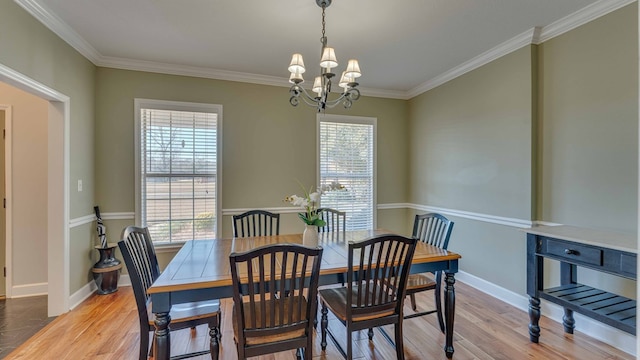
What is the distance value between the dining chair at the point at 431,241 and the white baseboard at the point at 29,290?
3721 mm

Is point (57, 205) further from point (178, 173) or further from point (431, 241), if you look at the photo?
point (431, 241)

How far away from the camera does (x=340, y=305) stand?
2000 millimetres

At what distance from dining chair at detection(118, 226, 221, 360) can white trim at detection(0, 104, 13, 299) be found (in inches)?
86.3

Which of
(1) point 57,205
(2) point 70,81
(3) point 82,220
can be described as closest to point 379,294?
(1) point 57,205

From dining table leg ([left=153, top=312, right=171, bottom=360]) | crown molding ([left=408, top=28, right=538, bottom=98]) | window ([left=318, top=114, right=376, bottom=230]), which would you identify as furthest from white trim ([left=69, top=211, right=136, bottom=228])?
crown molding ([left=408, top=28, right=538, bottom=98])

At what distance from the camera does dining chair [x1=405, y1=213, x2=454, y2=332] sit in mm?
2377

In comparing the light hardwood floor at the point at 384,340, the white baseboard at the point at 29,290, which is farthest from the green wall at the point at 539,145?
the white baseboard at the point at 29,290

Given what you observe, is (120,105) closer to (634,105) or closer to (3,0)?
(3,0)

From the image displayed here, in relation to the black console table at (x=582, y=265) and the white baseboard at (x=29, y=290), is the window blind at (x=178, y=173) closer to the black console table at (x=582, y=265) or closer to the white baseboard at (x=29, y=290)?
the white baseboard at (x=29, y=290)

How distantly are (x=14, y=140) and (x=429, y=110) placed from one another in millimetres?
4958

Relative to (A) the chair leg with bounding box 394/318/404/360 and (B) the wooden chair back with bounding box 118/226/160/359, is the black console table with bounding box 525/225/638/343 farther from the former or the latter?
(B) the wooden chair back with bounding box 118/226/160/359

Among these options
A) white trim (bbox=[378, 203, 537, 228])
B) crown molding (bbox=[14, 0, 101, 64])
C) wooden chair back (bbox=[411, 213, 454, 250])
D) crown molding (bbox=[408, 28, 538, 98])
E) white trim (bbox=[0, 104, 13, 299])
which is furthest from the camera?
white trim (bbox=[0, 104, 13, 299])

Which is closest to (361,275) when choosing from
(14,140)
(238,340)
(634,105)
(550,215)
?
(238,340)

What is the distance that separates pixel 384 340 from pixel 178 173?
9.72 feet
